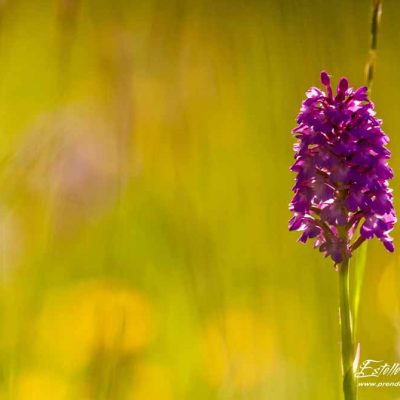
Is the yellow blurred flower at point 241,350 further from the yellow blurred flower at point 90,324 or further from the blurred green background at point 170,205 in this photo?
the yellow blurred flower at point 90,324

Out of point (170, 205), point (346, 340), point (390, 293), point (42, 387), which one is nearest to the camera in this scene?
point (346, 340)

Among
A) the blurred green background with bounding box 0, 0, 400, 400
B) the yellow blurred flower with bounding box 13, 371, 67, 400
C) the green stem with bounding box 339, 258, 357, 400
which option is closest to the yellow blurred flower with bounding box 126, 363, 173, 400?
the blurred green background with bounding box 0, 0, 400, 400

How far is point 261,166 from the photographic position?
62.1 inches

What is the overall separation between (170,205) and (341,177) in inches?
26.5

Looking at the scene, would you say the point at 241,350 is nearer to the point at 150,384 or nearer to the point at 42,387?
the point at 150,384

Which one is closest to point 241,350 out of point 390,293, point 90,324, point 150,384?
point 150,384

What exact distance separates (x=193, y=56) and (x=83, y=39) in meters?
0.26

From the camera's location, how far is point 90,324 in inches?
50.1

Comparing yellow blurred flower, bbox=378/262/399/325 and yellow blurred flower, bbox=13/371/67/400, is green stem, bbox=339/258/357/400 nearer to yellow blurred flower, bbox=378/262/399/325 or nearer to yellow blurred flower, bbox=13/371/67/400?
yellow blurred flower, bbox=378/262/399/325

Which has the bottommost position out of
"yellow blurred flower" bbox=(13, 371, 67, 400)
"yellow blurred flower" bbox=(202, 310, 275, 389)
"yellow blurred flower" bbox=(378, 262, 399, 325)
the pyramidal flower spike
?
"yellow blurred flower" bbox=(13, 371, 67, 400)

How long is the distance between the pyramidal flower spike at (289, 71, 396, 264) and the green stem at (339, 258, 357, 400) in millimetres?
24

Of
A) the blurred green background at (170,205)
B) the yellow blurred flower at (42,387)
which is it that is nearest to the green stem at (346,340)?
the blurred green background at (170,205)

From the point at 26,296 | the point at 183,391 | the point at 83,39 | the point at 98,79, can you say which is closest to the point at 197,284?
the point at 183,391

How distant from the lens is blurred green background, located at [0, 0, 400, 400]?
3.92 feet
